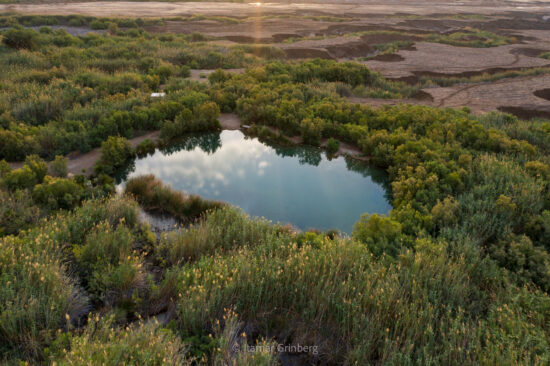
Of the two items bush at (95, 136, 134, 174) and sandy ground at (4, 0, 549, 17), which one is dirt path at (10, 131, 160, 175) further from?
sandy ground at (4, 0, 549, 17)

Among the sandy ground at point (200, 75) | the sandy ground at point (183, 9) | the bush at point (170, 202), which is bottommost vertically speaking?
the bush at point (170, 202)

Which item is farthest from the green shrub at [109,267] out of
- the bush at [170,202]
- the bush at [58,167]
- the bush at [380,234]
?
the bush at [58,167]

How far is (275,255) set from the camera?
18.9ft

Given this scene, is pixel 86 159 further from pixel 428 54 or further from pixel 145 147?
pixel 428 54

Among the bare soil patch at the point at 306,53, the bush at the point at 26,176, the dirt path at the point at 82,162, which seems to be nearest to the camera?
the bush at the point at 26,176

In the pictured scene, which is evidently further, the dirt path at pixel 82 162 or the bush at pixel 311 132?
the bush at pixel 311 132

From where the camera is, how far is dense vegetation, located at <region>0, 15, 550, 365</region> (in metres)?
4.10

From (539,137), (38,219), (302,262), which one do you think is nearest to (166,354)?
(302,262)

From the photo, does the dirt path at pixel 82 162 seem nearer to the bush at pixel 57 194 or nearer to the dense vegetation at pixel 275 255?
the dense vegetation at pixel 275 255

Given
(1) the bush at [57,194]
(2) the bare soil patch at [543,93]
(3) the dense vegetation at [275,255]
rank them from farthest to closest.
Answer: (2) the bare soil patch at [543,93] < (1) the bush at [57,194] < (3) the dense vegetation at [275,255]

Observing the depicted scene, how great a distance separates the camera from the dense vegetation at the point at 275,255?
4.10 meters

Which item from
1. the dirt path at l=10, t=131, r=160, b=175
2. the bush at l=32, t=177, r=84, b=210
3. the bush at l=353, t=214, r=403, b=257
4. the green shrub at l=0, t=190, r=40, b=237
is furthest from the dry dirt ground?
the green shrub at l=0, t=190, r=40, b=237

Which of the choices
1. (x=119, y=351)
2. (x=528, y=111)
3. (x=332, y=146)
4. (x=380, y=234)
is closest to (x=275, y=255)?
(x=380, y=234)

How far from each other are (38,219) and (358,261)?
20.0ft
